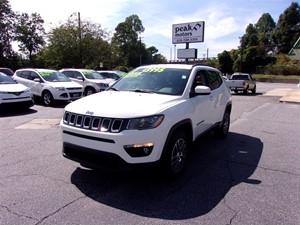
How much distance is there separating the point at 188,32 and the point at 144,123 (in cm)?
1486

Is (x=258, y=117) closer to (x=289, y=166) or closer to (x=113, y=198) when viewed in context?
(x=289, y=166)

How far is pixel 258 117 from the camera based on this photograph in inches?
429

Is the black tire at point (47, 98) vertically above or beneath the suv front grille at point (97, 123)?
beneath

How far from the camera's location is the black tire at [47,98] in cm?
1282

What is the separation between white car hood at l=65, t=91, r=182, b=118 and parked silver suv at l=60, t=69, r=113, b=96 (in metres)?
10.8

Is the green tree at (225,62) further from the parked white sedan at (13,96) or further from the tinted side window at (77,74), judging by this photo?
the parked white sedan at (13,96)

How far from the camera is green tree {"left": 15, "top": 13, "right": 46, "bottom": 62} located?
58.6m

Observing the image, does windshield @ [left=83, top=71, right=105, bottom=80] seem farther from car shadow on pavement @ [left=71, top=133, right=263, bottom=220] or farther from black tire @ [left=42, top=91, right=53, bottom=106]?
car shadow on pavement @ [left=71, top=133, right=263, bottom=220]

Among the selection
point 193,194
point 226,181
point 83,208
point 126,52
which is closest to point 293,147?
point 226,181

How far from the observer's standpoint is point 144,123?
3783 millimetres

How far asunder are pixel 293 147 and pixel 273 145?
1.39 ft

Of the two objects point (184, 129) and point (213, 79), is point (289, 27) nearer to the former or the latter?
point (213, 79)

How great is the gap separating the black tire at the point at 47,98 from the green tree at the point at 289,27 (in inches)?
2730

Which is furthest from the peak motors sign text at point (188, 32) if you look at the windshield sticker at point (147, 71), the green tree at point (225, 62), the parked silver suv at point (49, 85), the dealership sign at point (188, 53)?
the green tree at point (225, 62)
